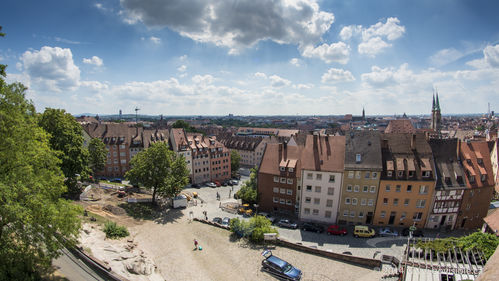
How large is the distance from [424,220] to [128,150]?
242ft

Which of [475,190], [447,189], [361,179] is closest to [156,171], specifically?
[361,179]

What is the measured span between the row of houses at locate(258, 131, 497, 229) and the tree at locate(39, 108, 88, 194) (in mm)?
36521

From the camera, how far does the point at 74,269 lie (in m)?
21.0

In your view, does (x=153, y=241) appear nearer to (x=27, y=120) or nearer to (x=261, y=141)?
(x=27, y=120)

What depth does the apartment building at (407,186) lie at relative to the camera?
39688 mm

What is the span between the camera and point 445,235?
128ft

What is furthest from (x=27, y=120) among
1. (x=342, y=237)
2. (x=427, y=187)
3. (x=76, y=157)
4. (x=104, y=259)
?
(x=427, y=187)

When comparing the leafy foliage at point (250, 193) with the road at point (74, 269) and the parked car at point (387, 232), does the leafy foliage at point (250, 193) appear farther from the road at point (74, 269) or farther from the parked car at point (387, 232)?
the road at point (74, 269)

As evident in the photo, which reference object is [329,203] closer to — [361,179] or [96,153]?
[361,179]

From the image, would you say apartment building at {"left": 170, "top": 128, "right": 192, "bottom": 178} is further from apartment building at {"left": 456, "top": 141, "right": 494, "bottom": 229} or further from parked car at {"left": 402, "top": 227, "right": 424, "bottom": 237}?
apartment building at {"left": 456, "top": 141, "right": 494, "bottom": 229}

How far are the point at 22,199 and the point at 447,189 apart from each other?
50.3 metres

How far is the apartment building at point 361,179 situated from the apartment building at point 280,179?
835 centimetres

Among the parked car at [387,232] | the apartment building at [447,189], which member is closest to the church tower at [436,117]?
the apartment building at [447,189]

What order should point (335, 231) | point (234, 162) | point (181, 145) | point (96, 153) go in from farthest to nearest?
point (234, 162) < point (181, 145) < point (96, 153) < point (335, 231)
